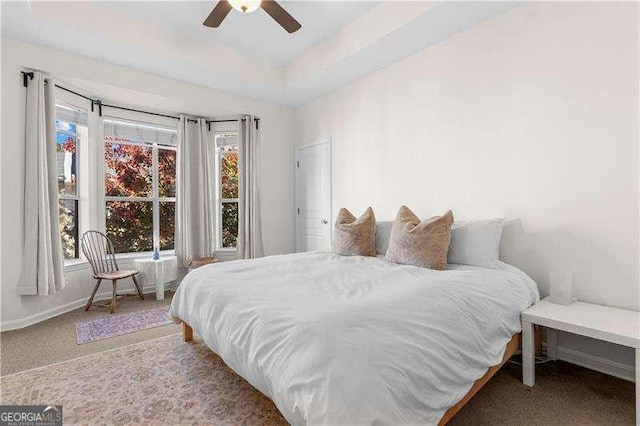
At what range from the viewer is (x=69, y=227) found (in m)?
3.79

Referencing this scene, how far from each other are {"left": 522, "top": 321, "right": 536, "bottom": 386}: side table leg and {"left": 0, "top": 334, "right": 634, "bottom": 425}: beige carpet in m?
0.06

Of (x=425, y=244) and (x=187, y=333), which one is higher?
(x=425, y=244)

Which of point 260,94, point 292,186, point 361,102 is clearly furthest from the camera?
point 292,186

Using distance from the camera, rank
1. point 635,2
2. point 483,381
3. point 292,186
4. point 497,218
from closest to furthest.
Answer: point 483,381
point 635,2
point 497,218
point 292,186

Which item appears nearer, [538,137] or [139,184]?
[538,137]

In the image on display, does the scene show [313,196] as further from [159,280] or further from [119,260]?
[119,260]

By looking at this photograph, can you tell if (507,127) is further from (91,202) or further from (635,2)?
(91,202)

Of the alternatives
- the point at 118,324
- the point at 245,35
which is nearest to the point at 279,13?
the point at 245,35

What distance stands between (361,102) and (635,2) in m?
2.35

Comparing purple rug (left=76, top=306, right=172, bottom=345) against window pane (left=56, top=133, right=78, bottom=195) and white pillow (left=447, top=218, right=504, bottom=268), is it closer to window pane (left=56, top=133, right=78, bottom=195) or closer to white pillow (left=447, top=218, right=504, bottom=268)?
window pane (left=56, top=133, right=78, bottom=195)

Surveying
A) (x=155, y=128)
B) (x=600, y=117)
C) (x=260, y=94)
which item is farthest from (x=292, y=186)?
(x=600, y=117)

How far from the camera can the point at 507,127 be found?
2590mm

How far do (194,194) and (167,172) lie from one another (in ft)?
1.84

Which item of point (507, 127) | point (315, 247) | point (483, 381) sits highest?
point (507, 127)
